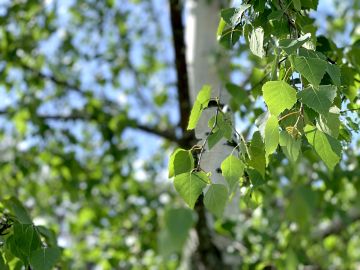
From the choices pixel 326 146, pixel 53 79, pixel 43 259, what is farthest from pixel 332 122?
pixel 53 79

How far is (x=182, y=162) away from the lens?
0.98 meters

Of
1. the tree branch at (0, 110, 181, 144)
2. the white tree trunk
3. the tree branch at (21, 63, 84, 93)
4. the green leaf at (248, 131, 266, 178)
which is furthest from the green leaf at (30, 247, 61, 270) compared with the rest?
the tree branch at (21, 63, 84, 93)

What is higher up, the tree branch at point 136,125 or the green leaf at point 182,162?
the tree branch at point 136,125

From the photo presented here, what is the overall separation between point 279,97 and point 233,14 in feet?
0.77

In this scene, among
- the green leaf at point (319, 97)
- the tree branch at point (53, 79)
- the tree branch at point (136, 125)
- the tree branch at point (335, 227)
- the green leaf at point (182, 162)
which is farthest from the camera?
the tree branch at point (53, 79)

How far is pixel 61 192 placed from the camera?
366 centimetres

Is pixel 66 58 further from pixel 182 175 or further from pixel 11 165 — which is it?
pixel 182 175

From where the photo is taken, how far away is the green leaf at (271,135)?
0.88 m

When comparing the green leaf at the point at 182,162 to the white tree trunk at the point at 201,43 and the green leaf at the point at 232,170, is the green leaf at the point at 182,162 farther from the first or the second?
the white tree trunk at the point at 201,43

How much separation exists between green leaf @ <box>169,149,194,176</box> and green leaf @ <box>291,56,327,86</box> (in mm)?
Result: 237

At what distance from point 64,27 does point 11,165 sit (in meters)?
1.00

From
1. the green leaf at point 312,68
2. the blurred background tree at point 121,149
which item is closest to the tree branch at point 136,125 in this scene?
the blurred background tree at point 121,149

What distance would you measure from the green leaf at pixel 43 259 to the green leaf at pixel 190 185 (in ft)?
0.98

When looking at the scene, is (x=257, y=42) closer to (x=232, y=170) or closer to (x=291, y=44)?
(x=291, y=44)
